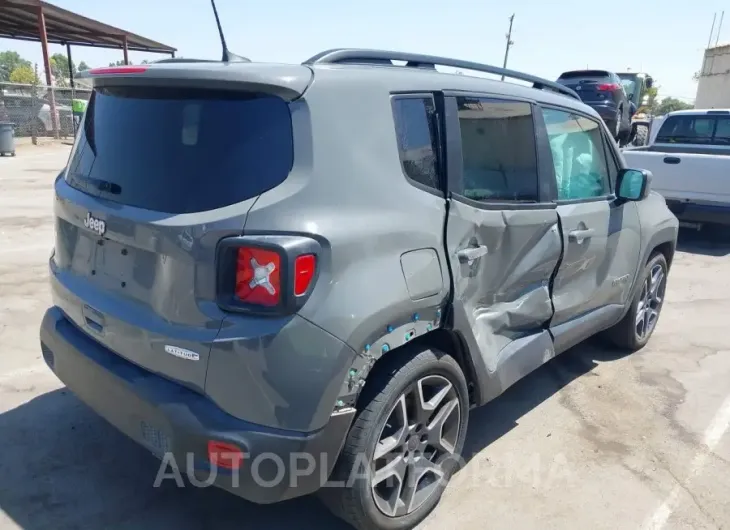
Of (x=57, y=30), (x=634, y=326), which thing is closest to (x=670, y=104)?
(x=57, y=30)

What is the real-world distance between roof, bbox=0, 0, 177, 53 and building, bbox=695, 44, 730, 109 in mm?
30894

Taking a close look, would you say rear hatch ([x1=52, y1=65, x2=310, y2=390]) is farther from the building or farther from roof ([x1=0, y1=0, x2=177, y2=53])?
the building

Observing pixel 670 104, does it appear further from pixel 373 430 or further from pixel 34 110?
pixel 373 430

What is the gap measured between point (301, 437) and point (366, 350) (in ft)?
1.27

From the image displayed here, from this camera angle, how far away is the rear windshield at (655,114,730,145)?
31.3ft

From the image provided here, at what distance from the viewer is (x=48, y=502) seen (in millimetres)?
2756

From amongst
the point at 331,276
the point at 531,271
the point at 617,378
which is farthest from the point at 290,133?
the point at 617,378

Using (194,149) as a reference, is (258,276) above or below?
below

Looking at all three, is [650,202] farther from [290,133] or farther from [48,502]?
[48,502]

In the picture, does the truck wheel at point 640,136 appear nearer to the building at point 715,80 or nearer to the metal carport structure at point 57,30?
the metal carport structure at point 57,30

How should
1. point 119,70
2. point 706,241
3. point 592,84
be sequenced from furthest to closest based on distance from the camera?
point 592,84
point 706,241
point 119,70

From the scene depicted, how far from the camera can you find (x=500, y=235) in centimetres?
293

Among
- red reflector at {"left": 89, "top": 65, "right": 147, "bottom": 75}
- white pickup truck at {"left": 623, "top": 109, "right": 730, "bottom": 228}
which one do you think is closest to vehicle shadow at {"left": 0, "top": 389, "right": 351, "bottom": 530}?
red reflector at {"left": 89, "top": 65, "right": 147, "bottom": 75}

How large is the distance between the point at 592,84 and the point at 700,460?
445 inches
